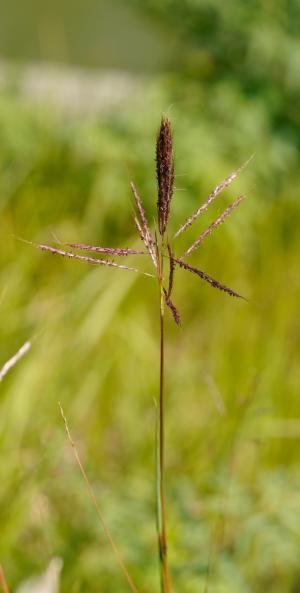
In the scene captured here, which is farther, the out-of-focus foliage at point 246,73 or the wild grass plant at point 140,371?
the out-of-focus foliage at point 246,73

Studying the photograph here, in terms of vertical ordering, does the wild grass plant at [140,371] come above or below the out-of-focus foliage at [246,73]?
below

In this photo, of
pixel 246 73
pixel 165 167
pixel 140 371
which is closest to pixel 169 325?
pixel 140 371

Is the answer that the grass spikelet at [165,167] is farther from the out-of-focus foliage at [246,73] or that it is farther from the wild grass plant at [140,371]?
the out-of-focus foliage at [246,73]

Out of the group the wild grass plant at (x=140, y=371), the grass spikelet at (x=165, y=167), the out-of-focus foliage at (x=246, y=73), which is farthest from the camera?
the out-of-focus foliage at (x=246, y=73)

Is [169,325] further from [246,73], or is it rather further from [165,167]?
[165,167]

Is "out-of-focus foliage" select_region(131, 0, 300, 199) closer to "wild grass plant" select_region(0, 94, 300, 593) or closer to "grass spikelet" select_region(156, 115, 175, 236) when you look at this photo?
"wild grass plant" select_region(0, 94, 300, 593)

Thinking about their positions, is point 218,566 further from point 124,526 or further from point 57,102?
point 57,102

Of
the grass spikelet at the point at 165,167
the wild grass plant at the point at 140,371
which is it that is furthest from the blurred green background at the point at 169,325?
the grass spikelet at the point at 165,167

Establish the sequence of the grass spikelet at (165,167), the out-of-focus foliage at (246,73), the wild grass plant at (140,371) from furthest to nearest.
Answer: the out-of-focus foliage at (246,73)
the wild grass plant at (140,371)
the grass spikelet at (165,167)

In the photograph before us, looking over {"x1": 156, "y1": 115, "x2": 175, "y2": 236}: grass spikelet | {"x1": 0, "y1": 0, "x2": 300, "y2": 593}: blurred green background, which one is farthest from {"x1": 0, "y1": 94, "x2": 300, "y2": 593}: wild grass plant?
{"x1": 156, "y1": 115, "x2": 175, "y2": 236}: grass spikelet
